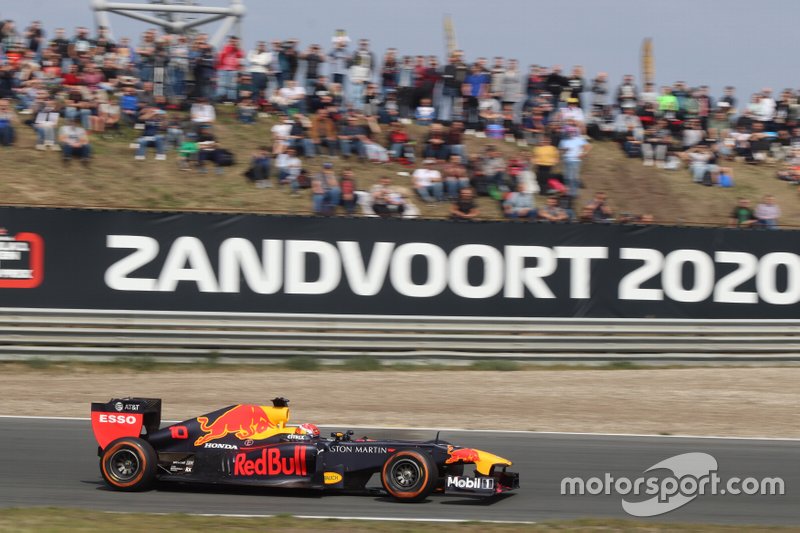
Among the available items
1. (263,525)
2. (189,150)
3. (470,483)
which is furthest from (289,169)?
(263,525)

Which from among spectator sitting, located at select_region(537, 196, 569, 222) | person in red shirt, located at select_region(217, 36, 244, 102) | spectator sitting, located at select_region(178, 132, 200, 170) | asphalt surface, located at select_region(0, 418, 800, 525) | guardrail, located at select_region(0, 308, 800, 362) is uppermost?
person in red shirt, located at select_region(217, 36, 244, 102)

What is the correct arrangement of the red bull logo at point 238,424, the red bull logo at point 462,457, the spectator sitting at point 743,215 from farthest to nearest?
the spectator sitting at point 743,215, the red bull logo at point 238,424, the red bull logo at point 462,457

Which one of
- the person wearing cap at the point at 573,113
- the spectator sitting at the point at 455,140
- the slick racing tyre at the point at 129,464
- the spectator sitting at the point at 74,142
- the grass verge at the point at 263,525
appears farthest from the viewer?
the person wearing cap at the point at 573,113

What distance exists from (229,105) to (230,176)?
2.09 meters

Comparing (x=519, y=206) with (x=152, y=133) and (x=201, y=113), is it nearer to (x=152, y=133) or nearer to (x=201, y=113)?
(x=201, y=113)

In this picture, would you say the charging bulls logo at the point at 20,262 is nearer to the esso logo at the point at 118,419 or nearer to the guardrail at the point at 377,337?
the guardrail at the point at 377,337

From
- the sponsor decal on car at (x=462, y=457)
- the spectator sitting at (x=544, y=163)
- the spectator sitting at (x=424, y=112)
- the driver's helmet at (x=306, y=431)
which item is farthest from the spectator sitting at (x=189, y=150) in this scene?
the sponsor decal on car at (x=462, y=457)

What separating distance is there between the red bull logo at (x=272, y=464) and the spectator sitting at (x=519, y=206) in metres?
12.4

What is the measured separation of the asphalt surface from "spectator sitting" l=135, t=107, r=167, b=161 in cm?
1107

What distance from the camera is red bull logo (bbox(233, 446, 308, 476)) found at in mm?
8805

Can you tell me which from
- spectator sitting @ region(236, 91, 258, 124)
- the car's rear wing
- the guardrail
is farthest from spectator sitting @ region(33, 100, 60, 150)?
the car's rear wing
